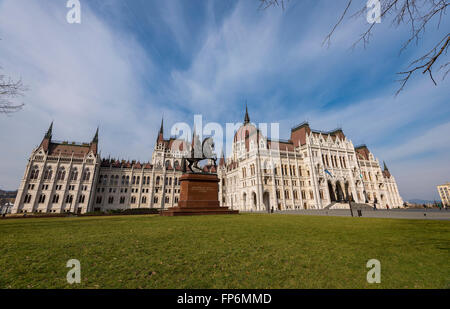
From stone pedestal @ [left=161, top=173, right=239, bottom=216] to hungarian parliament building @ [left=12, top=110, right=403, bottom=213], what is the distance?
30.0 m

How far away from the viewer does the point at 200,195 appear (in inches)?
656

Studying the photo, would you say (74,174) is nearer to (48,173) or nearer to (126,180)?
(48,173)

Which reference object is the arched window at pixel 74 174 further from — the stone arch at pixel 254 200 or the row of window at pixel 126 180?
the stone arch at pixel 254 200

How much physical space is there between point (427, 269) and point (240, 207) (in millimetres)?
48973

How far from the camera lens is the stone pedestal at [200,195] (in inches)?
627

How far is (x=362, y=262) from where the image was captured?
170 inches

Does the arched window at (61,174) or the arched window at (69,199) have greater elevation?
the arched window at (61,174)

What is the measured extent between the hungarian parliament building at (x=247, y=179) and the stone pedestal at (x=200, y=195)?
30.0 m

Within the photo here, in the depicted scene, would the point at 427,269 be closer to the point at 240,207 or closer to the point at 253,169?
the point at 253,169

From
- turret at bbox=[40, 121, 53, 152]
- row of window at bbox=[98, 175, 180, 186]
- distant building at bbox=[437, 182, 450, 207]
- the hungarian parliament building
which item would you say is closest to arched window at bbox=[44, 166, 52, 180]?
the hungarian parliament building

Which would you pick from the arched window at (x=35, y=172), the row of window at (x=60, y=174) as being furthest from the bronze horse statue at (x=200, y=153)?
the arched window at (x=35, y=172)

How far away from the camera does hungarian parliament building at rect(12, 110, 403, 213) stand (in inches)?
1879

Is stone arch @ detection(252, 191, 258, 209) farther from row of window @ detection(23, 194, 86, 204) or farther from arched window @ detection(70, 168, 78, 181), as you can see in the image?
arched window @ detection(70, 168, 78, 181)
